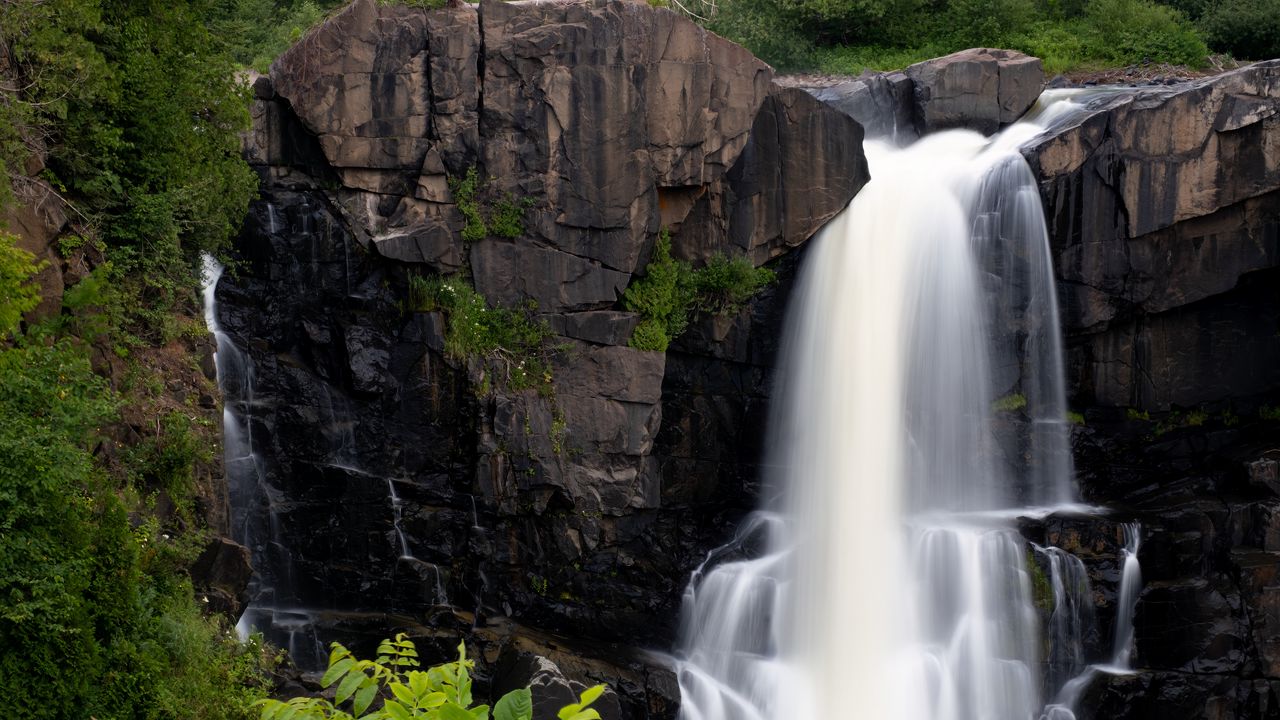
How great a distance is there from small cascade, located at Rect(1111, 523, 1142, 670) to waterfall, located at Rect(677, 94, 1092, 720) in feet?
4.53

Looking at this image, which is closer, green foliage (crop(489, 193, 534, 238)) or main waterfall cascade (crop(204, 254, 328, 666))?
main waterfall cascade (crop(204, 254, 328, 666))

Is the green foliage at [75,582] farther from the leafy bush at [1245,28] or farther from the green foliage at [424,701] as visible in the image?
the leafy bush at [1245,28]

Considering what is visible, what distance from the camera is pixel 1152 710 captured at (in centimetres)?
1501

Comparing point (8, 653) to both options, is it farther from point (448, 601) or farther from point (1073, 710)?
point (1073, 710)

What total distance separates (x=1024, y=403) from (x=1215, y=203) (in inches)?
160

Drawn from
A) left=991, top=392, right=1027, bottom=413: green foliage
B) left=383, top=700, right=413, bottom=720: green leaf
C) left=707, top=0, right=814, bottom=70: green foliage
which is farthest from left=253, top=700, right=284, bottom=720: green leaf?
left=707, top=0, right=814, bottom=70: green foliage

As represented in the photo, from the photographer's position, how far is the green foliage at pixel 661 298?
667 inches

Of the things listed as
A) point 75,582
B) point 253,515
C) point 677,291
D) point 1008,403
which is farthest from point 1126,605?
point 75,582

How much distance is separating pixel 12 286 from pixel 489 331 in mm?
8063

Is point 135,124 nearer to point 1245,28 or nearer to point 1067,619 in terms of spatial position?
point 1067,619

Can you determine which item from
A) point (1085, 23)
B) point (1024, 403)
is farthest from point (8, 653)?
point (1085, 23)

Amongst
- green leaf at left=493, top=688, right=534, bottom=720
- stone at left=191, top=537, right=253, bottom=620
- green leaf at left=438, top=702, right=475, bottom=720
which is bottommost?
stone at left=191, top=537, right=253, bottom=620

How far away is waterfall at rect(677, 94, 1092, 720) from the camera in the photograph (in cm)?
1595

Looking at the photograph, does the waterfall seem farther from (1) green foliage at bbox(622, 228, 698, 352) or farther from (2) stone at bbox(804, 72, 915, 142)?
(1) green foliage at bbox(622, 228, 698, 352)
